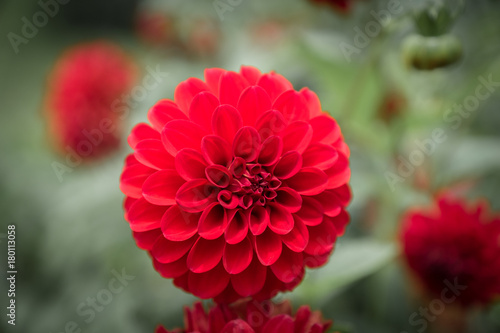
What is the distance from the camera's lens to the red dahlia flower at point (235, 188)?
14.5 inches

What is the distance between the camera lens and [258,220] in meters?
0.39

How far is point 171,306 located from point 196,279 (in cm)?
40

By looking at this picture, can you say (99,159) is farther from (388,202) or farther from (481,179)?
(481,179)

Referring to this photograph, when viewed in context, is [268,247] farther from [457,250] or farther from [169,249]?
[457,250]

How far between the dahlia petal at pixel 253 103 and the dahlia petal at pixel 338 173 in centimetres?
8

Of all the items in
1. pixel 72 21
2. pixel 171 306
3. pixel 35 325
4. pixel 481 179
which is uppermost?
pixel 72 21

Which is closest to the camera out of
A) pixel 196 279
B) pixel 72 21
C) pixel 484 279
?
pixel 196 279

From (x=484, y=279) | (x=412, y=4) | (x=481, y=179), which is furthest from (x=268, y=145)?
(x=481, y=179)

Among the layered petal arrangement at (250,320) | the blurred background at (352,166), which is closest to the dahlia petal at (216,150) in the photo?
the layered petal arrangement at (250,320)

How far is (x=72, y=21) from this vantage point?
96.7 inches

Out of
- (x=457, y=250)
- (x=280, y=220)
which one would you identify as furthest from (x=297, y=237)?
(x=457, y=250)

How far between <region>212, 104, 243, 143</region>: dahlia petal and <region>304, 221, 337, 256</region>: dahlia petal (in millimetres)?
107

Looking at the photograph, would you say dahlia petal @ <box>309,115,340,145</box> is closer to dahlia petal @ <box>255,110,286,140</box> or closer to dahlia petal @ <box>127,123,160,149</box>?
dahlia petal @ <box>255,110,286,140</box>

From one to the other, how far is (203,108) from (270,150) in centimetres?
7
